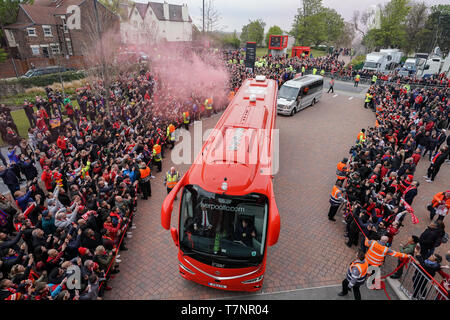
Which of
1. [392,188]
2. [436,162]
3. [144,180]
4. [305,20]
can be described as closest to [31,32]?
[144,180]

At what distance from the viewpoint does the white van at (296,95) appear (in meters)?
20.1

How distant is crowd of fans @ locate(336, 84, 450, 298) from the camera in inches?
257

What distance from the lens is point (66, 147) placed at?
36.4ft

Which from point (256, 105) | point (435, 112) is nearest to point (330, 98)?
point (435, 112)

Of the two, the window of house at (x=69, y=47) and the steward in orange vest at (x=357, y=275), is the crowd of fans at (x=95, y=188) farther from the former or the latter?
the window of house at (x=69, y=47)

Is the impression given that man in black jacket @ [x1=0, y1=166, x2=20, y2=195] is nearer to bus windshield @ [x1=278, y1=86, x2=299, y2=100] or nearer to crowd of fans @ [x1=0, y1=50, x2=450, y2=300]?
crowd of fans @ [x1=0, y1=50, x2=450, y2=300]

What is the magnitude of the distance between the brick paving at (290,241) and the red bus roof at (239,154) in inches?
115

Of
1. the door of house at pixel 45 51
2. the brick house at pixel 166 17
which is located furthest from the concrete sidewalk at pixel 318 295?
the brick house at pixel 166 17

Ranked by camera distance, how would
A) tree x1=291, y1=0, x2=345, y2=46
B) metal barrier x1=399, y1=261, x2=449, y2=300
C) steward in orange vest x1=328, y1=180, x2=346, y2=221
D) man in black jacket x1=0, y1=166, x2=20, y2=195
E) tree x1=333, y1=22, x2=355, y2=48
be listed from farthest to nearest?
tree x1=333, y1=22, x2=355, y2=48, tree x1=291, y1=0, x2=345, y2=46, man in black jacket x1=0, y1=166, x2=20, y2=195, steward in orange vest x1=328, y1=180, x2=346, y2=221, metal barrier x1=399, y1=261, x2=449, y2=300

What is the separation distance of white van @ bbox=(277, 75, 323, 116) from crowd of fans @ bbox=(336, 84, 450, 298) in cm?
638

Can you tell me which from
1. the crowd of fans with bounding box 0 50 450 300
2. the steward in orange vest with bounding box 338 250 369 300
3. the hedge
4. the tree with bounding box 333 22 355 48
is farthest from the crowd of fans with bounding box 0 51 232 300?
the tree with bounding box 333 22 355 48

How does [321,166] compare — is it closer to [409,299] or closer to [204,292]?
[409,299]

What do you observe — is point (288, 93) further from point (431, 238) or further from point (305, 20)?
point (305, 20)

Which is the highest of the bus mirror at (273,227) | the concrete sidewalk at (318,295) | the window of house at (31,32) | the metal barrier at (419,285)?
the window of house at (31,32)
